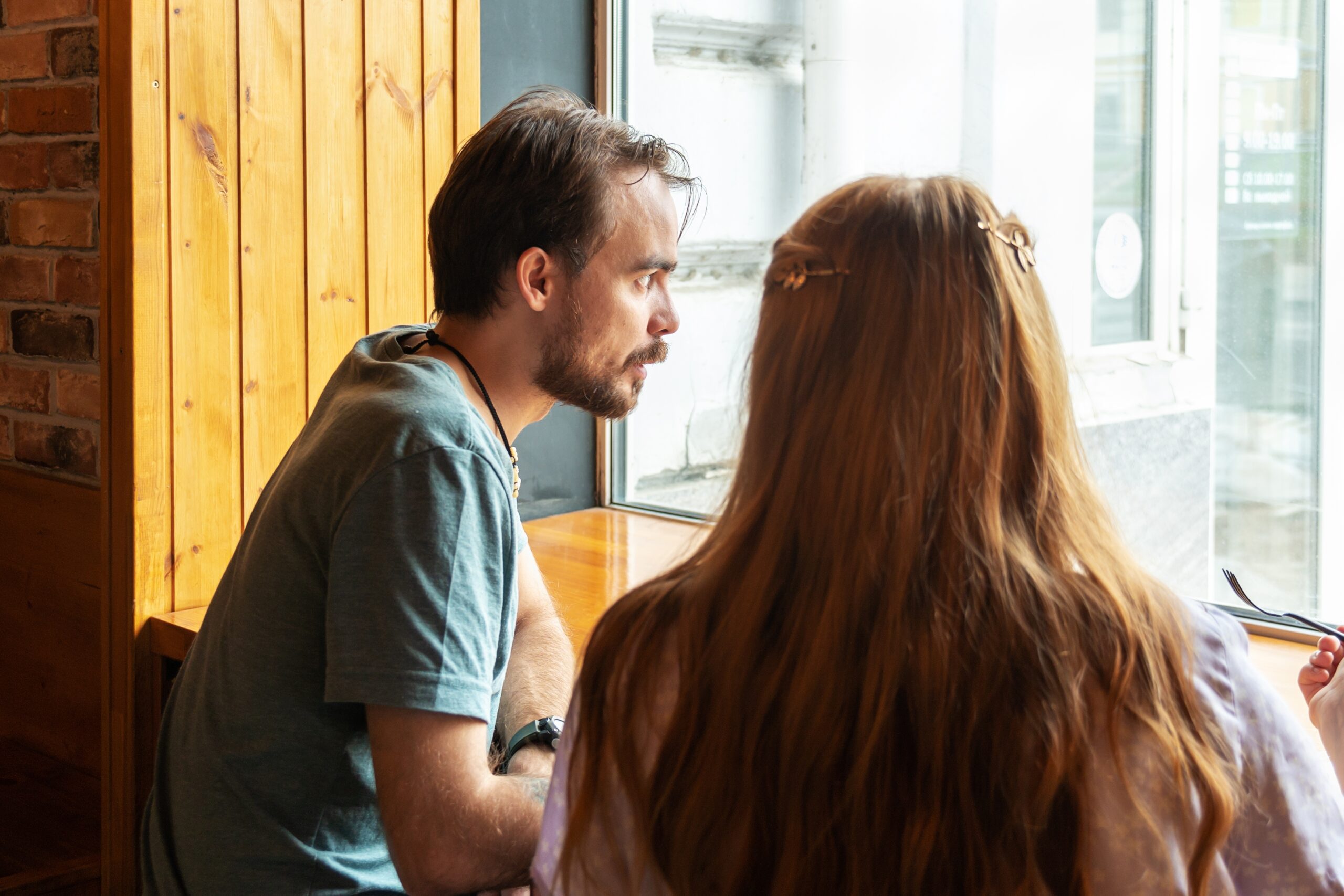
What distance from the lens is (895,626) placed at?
0.77 m

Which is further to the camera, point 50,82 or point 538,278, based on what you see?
point 50,82

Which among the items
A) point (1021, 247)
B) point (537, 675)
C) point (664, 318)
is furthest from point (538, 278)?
point (1021, 247)

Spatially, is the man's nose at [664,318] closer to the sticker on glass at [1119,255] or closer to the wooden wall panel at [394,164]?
the wooden wall panel at [394,164]

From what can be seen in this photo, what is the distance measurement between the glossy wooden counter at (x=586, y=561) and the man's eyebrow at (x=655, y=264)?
1.35ft

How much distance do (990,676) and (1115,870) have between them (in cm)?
13

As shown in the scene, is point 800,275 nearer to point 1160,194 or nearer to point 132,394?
point 132,394

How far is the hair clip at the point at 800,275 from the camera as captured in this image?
826mm

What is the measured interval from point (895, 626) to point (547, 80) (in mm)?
2213

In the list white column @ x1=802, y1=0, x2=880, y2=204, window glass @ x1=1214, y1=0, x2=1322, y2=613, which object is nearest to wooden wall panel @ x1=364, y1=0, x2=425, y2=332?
white column @ x1=802, y1=0, x2=880, y2=204

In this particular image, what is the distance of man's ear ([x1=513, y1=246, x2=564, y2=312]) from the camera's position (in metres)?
1.41

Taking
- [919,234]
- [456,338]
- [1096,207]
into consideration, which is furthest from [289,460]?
[1096,207]

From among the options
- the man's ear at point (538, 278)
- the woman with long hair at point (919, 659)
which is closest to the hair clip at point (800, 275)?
the woman with long hair at point (919, 659)

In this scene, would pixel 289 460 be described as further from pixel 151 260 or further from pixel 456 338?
pixel 151 260

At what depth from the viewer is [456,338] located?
4.74 ft
